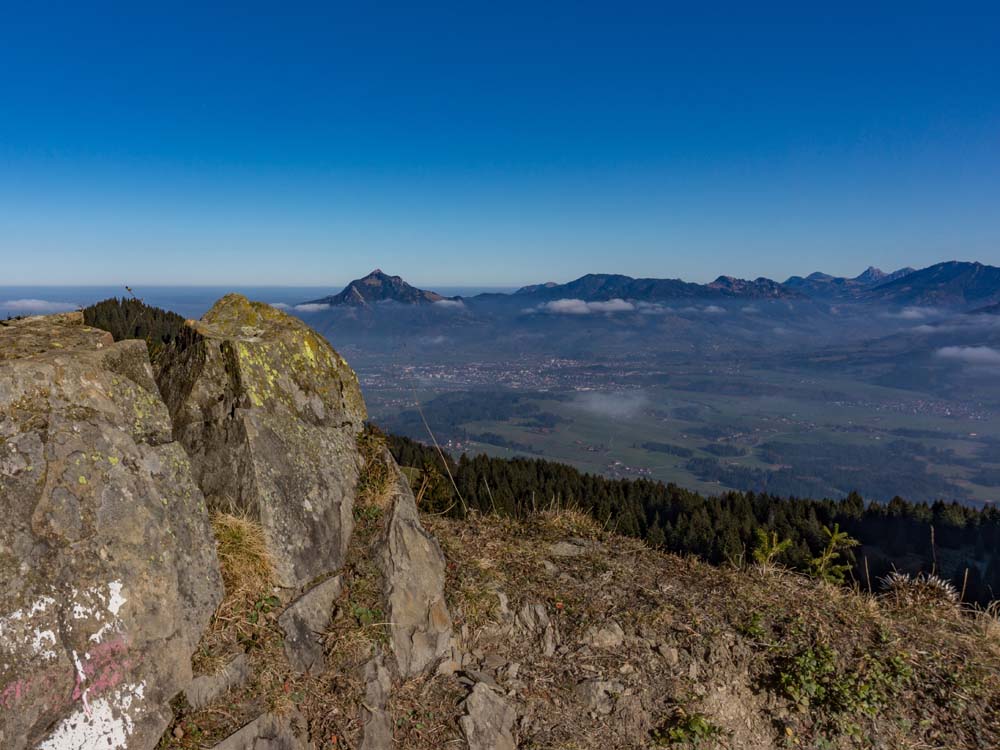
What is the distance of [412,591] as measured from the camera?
26.5 ft

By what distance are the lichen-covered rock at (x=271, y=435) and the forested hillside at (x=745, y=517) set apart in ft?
23.4

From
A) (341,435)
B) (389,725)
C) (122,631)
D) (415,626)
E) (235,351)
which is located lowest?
(389,725)

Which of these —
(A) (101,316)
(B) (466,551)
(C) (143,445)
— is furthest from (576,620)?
(A) (101,316)

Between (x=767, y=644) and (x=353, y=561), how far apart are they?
693 centimetres

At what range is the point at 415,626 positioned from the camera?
7809mm

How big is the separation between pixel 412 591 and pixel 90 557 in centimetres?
425

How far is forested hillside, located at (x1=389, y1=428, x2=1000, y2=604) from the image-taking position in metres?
24.7

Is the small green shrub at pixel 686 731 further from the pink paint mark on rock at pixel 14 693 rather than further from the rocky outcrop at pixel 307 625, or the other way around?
the pink paint mark on rock at pixel 14 693

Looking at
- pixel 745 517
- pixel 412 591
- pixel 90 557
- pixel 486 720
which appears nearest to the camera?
pixel 90 557

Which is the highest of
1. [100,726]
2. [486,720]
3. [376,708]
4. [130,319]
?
[130,319]

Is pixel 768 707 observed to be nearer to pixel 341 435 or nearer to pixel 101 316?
pixel 341 435

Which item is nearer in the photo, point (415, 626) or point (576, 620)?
point (415, 626)

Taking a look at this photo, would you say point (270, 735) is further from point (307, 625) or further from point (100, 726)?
point (100, 726)

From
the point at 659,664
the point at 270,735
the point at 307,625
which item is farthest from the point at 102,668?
the point at 659,664
